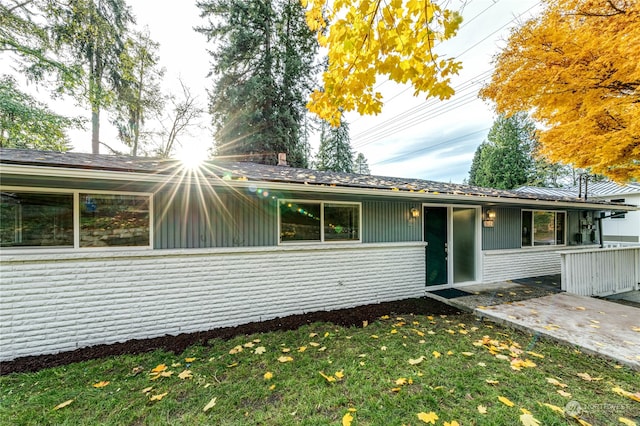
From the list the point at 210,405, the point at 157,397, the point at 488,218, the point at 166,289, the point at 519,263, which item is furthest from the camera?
the point at 519,263

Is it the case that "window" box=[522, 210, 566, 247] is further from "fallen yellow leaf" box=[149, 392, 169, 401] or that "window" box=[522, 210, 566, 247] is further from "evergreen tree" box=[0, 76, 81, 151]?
"evergreen tree" box=[0, 76, 81, 151]

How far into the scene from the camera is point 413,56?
2707 mm

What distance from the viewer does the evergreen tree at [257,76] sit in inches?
576

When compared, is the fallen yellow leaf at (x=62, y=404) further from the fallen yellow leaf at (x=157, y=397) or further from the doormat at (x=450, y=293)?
the doormat at (x=450, y=293)

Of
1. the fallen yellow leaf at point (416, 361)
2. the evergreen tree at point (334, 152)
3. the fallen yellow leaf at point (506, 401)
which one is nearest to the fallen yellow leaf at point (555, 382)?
the fallen yellow leaf at point (506, 401)

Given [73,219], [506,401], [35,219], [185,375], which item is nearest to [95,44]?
[35,219]

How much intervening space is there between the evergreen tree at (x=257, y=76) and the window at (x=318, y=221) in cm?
A: 1042

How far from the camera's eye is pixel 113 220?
399 cm

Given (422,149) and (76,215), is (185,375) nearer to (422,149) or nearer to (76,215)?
(76,215)

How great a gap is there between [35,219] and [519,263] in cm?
1090

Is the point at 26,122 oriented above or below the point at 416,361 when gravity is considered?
above

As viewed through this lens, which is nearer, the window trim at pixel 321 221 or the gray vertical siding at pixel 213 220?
the gray vertical siding at pixel 213 220

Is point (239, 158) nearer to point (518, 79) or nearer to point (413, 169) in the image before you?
point (518, 79)

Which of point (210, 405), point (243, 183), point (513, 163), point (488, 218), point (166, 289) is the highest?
point (513, 163)
